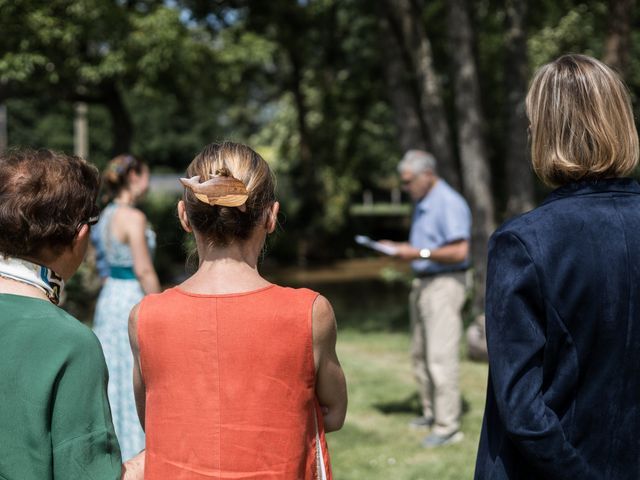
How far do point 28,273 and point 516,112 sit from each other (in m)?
9.13

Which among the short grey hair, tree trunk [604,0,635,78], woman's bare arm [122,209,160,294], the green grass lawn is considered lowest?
the green grass lawn

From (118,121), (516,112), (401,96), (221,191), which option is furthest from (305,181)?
(221,191)

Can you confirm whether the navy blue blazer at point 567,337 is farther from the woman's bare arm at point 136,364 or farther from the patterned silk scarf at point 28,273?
the patterned silk scarf at point 28,273

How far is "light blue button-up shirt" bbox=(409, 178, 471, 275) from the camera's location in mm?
5941

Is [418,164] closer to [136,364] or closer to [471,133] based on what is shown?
[136,364]

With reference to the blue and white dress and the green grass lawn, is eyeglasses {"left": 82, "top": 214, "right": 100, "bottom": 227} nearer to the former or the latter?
the blue and white dress

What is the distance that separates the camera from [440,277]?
6051 millimetres

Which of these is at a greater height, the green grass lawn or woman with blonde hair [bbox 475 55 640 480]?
woman with blonde hair [bbox 475 55 640 480]

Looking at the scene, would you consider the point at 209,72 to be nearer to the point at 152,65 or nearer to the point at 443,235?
the point at 152,65

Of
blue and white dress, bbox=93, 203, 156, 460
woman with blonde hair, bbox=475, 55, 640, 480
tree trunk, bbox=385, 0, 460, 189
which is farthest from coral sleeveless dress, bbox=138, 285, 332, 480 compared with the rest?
tree trunk, bbox=385, 0, 460, 189

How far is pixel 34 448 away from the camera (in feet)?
6.06

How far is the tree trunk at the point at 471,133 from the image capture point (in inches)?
411

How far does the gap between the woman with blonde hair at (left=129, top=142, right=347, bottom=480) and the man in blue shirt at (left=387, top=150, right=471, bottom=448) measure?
12.4ft

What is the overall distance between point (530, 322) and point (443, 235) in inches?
159
